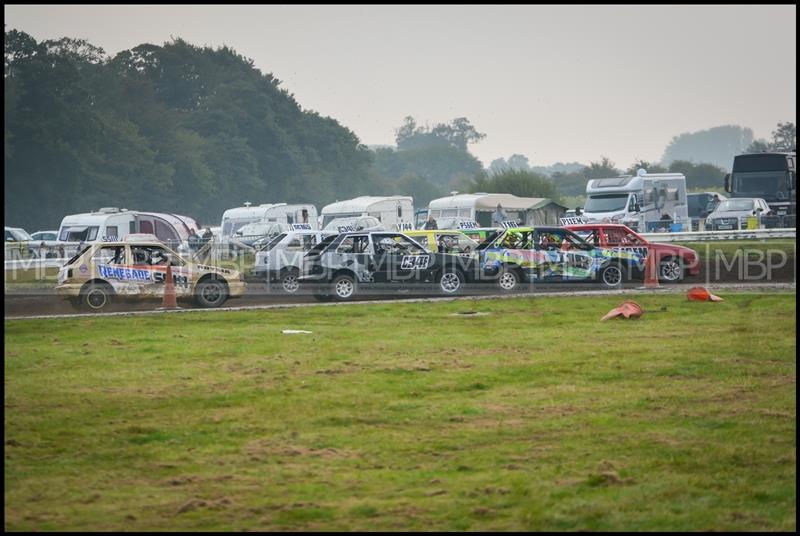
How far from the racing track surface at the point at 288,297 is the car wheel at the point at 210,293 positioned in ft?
0.61

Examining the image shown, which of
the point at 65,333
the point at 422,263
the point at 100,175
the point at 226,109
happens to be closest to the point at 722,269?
the point at 422,263

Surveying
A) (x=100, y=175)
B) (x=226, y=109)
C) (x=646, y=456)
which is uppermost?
(x=226, y=109)

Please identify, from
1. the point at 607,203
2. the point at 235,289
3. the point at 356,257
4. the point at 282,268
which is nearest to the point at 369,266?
the point at 356,257

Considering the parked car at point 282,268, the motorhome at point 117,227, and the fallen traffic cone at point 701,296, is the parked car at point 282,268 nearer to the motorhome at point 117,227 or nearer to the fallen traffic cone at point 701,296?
the fallen traffic cone at point 701,296

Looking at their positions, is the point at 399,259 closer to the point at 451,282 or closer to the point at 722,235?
the point at 451,282

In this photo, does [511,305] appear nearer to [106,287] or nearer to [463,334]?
[463,334]

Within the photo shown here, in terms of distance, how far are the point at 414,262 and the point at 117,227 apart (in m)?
23.2

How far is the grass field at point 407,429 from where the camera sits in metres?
8.02

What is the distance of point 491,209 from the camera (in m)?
51.7

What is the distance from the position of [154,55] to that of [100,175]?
2599 centimetres

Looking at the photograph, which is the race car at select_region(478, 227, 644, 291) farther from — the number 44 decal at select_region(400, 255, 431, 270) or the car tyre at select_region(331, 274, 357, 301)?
the car tyre at select_region(331, 274, 357, 301)

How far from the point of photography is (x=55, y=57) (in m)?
77.6

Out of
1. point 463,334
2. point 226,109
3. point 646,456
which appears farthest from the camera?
point 226,109

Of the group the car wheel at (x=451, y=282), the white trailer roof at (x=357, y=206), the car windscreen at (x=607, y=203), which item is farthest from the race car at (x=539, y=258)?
the white trailer roof at (x=357, y=206)
